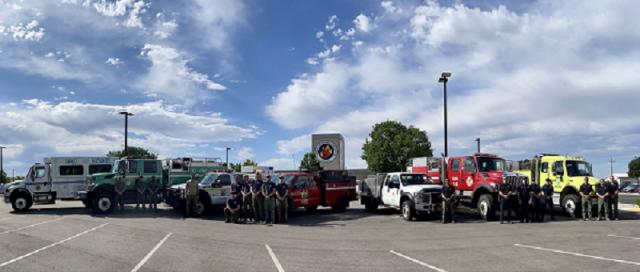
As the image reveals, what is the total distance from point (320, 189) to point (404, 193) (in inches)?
156

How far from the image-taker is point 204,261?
9141 millimetres

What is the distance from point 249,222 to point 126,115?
29267 millimetres

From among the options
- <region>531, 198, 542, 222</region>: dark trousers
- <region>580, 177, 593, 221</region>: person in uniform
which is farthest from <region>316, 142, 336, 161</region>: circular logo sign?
<region>580, 177, 593, 221</region>: person in uniform

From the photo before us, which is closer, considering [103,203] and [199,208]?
[199,208]

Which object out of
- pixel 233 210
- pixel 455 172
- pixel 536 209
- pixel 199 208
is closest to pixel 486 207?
pixel 536 209

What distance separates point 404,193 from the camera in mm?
17688

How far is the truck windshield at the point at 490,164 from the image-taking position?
18.0 meters

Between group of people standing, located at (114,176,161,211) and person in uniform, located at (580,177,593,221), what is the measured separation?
17.7 metres

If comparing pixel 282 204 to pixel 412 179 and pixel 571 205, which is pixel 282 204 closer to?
pixel 412 179

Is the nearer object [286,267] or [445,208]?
[286,267]

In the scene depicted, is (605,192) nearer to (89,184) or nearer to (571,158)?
(571,158)

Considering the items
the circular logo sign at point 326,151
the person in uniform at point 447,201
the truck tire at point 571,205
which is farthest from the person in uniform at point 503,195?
the circular logo sign at point 326,151

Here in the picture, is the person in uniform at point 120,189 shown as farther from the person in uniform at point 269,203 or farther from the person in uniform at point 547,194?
the person in uniform at point 547,194

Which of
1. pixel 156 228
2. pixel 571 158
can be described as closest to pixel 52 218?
pixel 156 228
